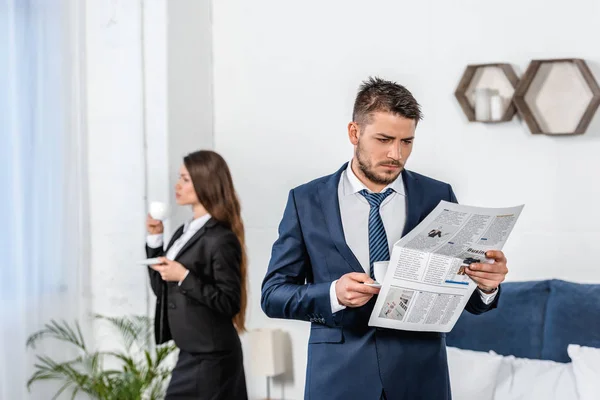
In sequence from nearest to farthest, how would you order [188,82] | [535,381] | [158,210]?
1. [535,381]
2. [158,210]
3. [188,82]

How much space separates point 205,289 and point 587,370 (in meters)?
1.46

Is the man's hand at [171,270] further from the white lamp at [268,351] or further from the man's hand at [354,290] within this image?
the man's hand at [354,290]

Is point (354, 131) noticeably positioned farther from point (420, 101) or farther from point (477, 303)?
point (420, 101)

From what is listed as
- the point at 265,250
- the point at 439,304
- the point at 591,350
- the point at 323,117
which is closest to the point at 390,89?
the point at 439,304

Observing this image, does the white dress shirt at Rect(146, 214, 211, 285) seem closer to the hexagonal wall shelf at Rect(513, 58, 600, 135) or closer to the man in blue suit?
the man in blue suit

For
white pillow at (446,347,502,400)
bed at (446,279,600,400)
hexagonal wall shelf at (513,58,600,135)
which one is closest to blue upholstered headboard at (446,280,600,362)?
bed at (446,279,600,400)

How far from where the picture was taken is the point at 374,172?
2.11 metres

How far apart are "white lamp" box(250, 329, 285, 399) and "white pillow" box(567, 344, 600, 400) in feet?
4.84

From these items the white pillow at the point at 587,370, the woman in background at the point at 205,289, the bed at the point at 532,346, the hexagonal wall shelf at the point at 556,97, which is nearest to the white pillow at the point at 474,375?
the bed at the point at 532,346

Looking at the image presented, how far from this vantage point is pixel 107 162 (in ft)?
13.1

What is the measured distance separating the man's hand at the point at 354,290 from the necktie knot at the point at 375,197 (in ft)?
0.87

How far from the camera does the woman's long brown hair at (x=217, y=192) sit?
3.41 metres

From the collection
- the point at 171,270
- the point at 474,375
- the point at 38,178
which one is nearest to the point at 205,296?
the point at 171,270

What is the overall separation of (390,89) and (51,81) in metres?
2.06
